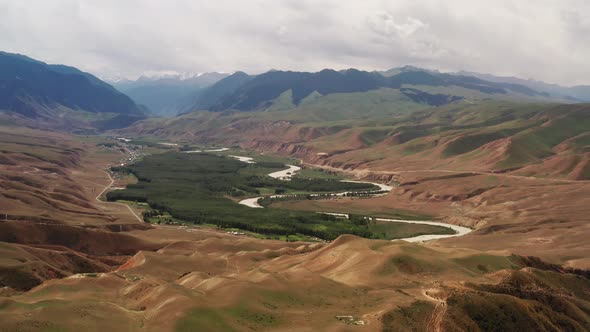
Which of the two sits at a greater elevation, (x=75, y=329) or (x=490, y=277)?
(x=75, y=329)

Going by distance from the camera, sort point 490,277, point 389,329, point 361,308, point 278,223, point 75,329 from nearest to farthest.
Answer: point 75,329, point 389,329, point 361,308, point 490,277, point 278,223

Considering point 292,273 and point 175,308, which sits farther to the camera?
point 292,273

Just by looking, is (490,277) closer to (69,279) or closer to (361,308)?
(361,308)

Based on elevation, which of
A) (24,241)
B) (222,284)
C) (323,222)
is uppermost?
→ (222,284)

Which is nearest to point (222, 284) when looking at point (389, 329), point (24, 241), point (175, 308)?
point (175, 308)

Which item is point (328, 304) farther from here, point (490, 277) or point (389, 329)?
point (490, 277)

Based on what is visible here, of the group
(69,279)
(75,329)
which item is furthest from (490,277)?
(69,279)

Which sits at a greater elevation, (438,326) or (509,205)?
(438,326)

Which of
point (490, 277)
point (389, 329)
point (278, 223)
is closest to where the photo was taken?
point (389, 329)

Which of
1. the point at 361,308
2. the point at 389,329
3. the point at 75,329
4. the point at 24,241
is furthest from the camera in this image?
the point at 24,241
